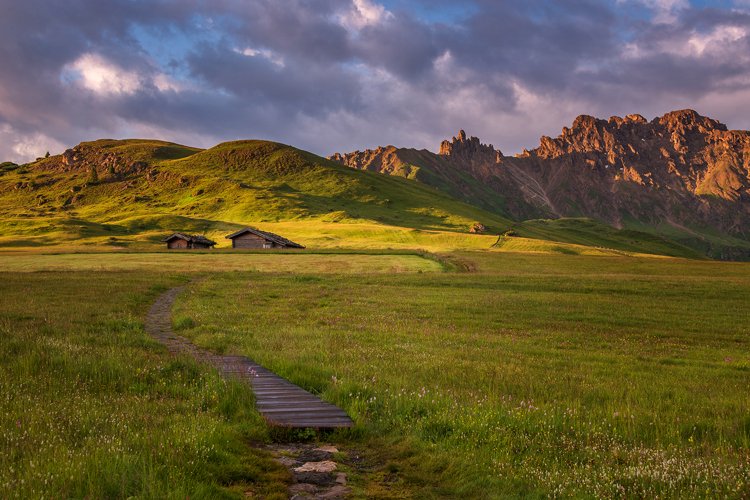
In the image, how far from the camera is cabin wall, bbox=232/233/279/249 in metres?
129

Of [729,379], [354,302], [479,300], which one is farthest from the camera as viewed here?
[479,300]

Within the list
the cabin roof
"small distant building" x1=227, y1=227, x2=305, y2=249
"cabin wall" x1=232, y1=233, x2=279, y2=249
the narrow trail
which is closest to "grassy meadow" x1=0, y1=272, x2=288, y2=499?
the narrow trail

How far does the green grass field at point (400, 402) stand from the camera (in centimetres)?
780

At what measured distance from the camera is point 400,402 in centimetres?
1195

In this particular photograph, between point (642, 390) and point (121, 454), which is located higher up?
point (121, 454)

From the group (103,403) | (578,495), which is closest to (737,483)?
(578,495)

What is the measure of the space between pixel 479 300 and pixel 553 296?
861 centimetres

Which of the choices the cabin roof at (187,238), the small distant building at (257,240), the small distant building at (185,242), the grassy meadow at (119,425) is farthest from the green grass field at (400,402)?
the small distant building at (185,242)

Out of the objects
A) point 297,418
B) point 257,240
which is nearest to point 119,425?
point 297,418

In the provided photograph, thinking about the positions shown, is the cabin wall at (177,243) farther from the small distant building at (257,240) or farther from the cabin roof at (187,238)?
the small distant building at (257,240)

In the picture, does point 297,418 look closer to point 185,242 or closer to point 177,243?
point 185,242

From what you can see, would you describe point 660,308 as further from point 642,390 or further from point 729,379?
point 642,390

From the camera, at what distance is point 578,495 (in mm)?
7496

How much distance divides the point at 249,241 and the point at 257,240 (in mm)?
2695
